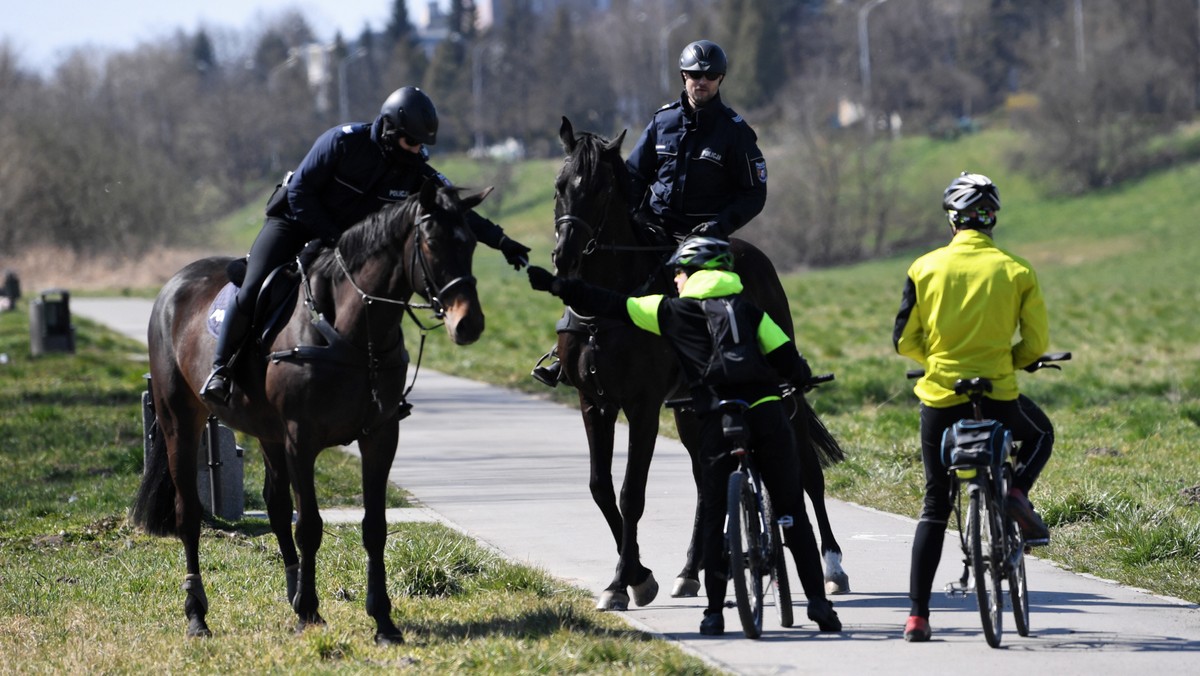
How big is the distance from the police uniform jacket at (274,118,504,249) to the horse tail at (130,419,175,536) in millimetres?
1880

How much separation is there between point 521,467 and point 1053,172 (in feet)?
201

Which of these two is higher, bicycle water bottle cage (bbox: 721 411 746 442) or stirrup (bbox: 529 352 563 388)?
bicycle water bottle cage (bbox: 721 411 746 442)

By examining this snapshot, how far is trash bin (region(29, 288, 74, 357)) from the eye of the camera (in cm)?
2512

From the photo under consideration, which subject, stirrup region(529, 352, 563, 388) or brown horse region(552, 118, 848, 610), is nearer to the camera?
brown horse region(552, 118, 848, 610)

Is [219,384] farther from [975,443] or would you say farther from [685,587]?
[975,443]

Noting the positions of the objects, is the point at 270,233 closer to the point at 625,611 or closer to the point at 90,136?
the point at 625,611

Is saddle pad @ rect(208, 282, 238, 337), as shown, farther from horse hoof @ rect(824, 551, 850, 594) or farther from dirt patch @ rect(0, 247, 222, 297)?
dirt patch @ rect(0, 247, 222, 297)

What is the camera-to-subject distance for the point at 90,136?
187 ft

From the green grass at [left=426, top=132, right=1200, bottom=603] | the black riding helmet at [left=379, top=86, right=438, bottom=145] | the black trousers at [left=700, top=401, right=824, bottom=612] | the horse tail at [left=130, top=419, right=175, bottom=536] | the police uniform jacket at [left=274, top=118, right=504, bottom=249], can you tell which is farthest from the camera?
the green grass at [left=426, top=132, right=1200, bottom=603]

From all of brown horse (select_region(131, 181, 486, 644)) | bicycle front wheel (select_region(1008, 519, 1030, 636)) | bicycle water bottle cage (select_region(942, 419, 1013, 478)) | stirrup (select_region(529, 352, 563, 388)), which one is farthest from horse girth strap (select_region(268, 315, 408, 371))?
bicycle front wheel (select_region(1008, 519, 1030, 636))

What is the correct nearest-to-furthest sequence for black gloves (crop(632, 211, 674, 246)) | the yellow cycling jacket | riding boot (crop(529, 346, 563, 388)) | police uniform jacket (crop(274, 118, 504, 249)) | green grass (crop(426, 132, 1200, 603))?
the yellow cycling jacket, police uniform jacket (crop(274, 118, 504, 249)), black gloves (crop(632, 211, 674, 246)), riding boot (crop(529, 346, 563, 388)), green grass (crop(426, 132, 1200, 603))

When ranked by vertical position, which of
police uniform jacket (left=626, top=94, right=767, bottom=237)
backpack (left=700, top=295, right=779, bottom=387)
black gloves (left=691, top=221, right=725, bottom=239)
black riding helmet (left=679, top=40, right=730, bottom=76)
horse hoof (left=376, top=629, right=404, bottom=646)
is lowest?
horse hoof (left=376, top=629, right=404, bottom=646)

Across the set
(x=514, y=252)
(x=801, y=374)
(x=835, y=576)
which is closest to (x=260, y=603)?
(x=514, y=252)

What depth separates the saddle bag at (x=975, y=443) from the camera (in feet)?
21.9
